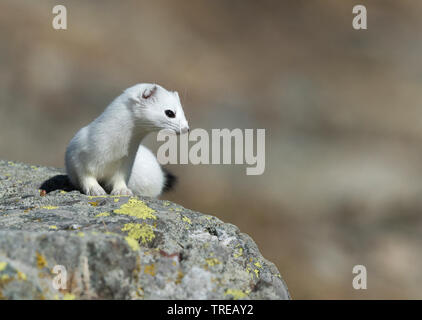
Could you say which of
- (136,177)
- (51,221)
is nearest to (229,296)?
(51,221)

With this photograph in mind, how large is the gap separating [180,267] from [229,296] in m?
0.35

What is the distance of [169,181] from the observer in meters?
6.04

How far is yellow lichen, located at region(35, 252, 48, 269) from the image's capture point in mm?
2283

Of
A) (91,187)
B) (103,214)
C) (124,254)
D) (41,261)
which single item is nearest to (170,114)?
(91,187)

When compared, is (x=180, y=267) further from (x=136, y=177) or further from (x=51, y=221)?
(x=136, y=177)

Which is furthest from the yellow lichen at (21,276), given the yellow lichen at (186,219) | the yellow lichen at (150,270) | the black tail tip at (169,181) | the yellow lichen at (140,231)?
the black tail tip at (169,181)

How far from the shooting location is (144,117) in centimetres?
472

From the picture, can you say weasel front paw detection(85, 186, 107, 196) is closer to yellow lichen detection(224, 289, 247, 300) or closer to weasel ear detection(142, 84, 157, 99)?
weasel ear detection(142, 84, 157, 99)

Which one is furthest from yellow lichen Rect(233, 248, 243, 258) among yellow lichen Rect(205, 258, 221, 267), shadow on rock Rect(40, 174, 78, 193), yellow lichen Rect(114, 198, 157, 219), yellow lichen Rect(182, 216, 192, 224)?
shadow on rock Rect(40, 174, 78, 193)

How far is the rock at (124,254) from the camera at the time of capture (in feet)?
7.50

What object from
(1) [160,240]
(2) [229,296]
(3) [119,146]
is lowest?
(2) [229,296]

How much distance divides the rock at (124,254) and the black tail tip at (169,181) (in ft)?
6.32

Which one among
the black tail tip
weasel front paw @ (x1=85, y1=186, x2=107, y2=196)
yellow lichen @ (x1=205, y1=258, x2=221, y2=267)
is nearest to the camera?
yellow lichen @ (x1=205, y1=258, x2=221, y2=267)
